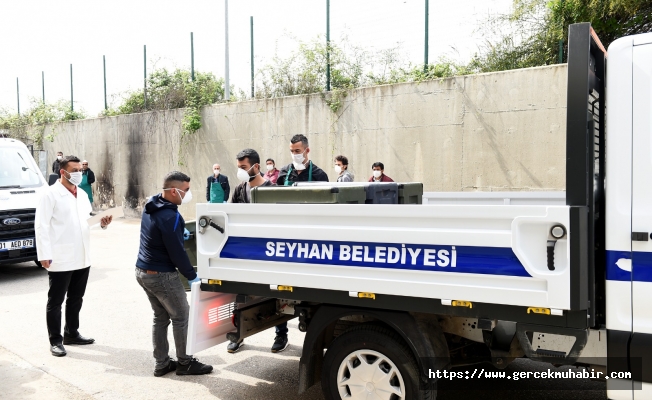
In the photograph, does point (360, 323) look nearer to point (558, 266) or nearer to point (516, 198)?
point (558, 266)

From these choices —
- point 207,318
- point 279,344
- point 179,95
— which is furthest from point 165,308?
point 179,95

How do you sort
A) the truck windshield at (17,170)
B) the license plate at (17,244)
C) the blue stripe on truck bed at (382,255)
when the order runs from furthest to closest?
the truck windshield at (17,170) → the license plate at (17,244) → the blue stripe on truck bed at (382,255)

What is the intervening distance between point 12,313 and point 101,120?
13.5 m

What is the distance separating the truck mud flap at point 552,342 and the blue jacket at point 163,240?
2793 millimetres

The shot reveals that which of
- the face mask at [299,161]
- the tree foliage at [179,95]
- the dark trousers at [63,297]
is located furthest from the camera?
the tree foliage at [179,95]

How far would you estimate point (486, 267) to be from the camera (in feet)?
10.3

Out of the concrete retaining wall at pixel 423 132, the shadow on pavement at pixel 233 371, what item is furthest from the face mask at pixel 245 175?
the concrete retaining wall at pixel 423 132

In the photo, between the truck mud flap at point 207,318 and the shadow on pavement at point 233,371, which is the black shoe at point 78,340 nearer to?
the shadow on pavement at point 233,371

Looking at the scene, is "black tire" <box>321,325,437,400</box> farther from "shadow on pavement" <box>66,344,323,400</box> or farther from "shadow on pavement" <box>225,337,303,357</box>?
"shadow on pavement" <box>225,337,303,357</box>

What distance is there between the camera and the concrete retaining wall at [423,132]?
387 inches

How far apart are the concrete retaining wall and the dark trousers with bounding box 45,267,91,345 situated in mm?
7014

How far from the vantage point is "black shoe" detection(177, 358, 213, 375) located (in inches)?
200

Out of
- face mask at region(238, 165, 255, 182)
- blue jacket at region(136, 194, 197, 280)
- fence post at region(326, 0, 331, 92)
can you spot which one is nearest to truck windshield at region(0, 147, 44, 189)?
face mask at region(238, 165, 255, 182)

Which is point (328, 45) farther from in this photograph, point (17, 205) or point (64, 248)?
point (64, 248)
